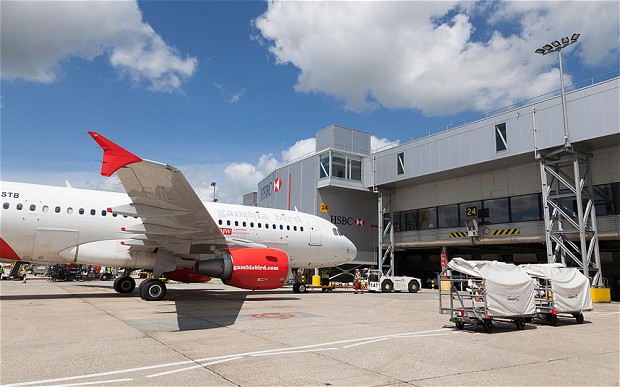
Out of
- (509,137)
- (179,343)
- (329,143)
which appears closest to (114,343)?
(179,343)

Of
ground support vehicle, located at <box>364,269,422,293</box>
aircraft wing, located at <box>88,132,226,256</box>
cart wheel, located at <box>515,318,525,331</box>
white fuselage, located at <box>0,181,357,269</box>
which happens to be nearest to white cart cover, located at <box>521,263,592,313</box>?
cart wheel, located at <box>515,318,525,331</box>

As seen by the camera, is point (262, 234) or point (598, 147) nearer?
point (262, 234)

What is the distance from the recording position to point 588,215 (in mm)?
23328

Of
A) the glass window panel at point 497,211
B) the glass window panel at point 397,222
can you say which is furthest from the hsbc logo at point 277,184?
the glass window panel at point 497,211

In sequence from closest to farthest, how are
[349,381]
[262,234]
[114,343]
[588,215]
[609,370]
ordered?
[349,381]
[609,370]
[114,343]
[262,234]
[588,215]

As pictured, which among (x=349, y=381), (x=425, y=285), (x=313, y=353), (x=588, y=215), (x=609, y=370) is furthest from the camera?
(x=425, y=285)

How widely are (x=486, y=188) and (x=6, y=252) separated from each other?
2782 cm

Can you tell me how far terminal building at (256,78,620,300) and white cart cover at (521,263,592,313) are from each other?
40.7 ft

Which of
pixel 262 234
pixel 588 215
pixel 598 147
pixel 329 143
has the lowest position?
pixel 262 234

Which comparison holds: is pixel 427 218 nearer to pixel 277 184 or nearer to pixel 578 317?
pixel 277 184

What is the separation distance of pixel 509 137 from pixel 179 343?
80.0ft

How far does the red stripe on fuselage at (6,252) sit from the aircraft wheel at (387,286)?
1944cm

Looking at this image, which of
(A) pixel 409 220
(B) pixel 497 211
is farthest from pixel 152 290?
(A) pixel 409 220

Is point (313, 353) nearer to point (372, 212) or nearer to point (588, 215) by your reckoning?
point (588, 215)
